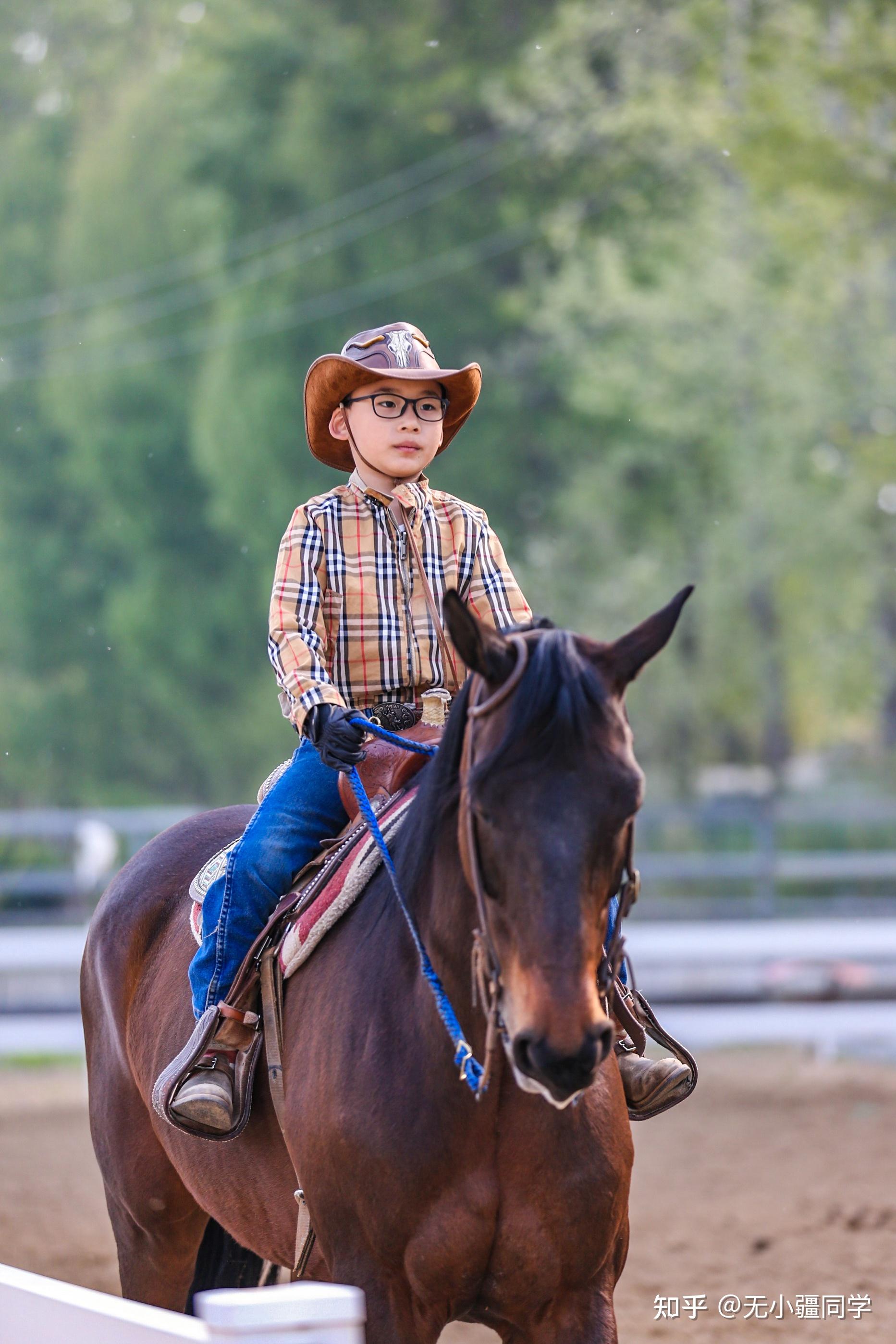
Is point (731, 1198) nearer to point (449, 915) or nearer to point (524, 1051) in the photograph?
point (449, 915)

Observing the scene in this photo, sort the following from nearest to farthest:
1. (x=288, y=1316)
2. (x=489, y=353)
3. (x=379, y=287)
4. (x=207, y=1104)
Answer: (x=288, y=1316), (x=207, y=1104), (x=379, y=287), (x=489, y=353)

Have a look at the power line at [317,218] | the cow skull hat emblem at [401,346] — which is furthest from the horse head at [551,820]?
the power line at [317,218]

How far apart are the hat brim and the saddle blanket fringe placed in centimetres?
84

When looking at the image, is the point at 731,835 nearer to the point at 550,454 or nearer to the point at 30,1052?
the point at 550,454

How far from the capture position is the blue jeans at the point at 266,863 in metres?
3.22

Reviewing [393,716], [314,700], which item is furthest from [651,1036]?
[314,700]

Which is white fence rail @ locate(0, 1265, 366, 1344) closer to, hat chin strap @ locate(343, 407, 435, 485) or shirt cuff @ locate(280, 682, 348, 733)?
shirt cuff @ locate(280, 682, 348, 733)

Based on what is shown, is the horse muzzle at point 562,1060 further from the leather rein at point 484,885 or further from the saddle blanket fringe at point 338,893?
the saddle blanket fringe at point 338,893

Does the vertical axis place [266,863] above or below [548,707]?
below

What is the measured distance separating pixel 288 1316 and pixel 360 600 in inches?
64.0

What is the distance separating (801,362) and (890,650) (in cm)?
410

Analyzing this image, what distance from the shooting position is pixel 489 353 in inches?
813

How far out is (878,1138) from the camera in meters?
7.86

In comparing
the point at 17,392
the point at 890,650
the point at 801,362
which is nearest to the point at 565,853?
the point at 801,362
